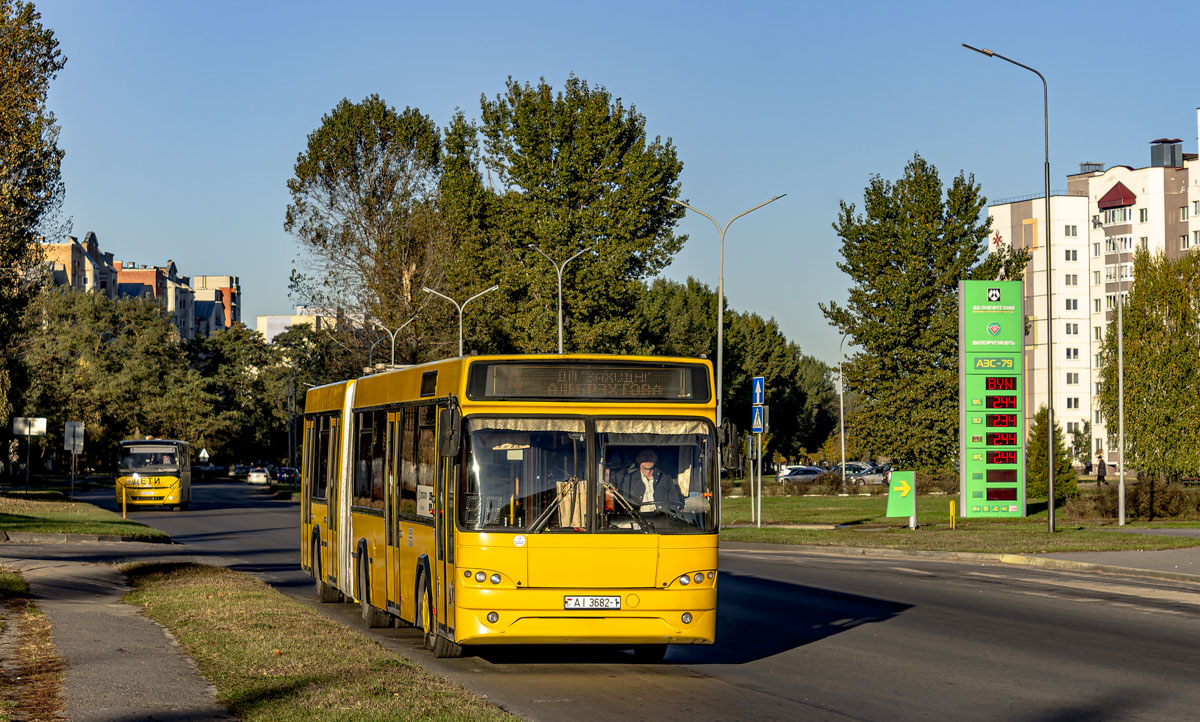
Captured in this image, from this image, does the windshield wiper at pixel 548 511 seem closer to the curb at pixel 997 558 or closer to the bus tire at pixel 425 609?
the bus tire at pixel 425 609

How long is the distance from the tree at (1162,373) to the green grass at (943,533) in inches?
383

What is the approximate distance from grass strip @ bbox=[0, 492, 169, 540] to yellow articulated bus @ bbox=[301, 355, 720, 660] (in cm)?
2029

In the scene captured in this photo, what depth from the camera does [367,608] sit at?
52.1 ft

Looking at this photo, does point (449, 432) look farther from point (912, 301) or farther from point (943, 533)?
point (912, 301)

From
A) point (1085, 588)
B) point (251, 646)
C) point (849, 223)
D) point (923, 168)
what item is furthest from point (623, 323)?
point (251, 646)

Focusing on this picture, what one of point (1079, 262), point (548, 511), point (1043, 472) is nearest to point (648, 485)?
point (548, 511)

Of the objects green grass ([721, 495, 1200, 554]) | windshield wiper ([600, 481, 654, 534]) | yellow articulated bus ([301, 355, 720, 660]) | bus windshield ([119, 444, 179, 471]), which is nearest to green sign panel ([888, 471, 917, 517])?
green grass ([721, 495, 1200, 554])

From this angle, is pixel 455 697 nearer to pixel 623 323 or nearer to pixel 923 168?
pixel 623 323

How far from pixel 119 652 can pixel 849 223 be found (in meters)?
50.3

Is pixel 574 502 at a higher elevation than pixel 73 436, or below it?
below

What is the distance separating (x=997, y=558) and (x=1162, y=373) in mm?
28737

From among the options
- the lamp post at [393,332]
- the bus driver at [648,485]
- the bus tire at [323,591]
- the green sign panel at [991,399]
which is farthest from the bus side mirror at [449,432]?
the lamp post at [393,332]

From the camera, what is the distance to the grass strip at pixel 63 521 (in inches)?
1206

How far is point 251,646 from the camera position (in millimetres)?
12508
